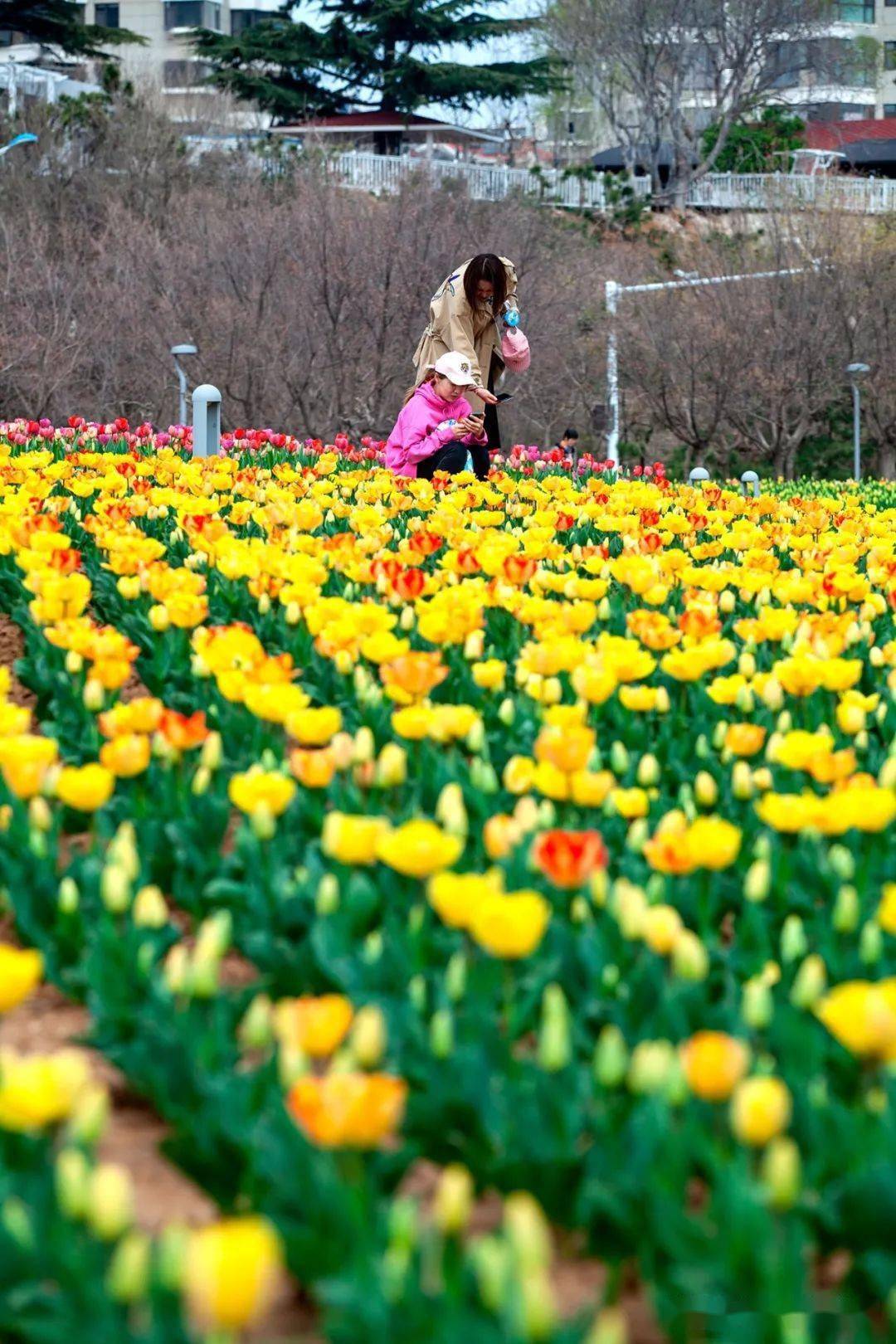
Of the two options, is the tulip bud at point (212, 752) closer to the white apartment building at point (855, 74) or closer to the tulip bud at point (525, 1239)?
the tulip bud at point (525, 1239)

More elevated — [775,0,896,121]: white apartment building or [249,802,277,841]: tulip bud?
[775,0,896,121]: white apartment building

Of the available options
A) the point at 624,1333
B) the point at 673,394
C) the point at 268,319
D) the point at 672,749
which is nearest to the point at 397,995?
the point at 624,1333

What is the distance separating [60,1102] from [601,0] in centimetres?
6436

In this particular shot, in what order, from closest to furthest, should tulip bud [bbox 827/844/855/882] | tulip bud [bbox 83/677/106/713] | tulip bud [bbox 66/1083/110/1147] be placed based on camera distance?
tulip bud [bbox 66/1083/110/1147], tulip bud [bbox 827/844/855/882], tulip bud [bbox 83/677/106/713]

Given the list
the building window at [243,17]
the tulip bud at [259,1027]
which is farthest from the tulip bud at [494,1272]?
the building window at [243,17]

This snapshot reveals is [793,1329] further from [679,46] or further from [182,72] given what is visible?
[182,72]

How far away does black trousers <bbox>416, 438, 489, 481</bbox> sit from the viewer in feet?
31.3

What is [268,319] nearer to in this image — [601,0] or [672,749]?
[672,749]

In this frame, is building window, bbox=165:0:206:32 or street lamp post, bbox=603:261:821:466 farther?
building window, bbox=165:0:206:32

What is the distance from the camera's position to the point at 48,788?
3.17 m

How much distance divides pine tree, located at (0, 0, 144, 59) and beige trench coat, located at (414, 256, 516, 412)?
35.2m

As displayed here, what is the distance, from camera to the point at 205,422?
33.5ft

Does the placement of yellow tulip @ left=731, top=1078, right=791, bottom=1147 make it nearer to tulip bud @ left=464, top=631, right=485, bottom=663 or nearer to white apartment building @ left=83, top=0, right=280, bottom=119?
tulip bud @ left=464, top=631, right=485, bottom=663

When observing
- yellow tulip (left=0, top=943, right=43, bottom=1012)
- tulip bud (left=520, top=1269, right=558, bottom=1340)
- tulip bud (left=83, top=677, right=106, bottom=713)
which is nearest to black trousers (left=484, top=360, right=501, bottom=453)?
Result: tulip bud (left=83, top=677, right=106, bottom=713)
